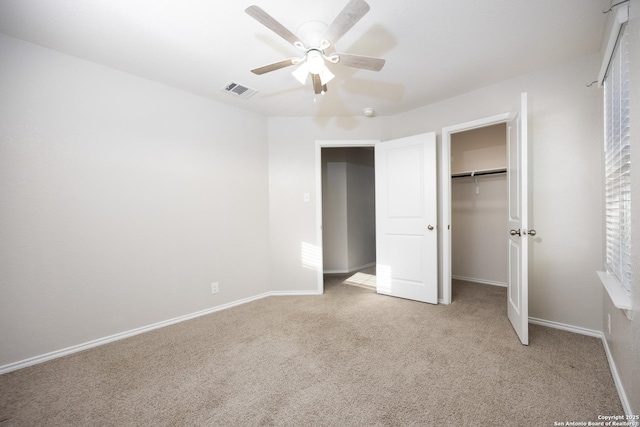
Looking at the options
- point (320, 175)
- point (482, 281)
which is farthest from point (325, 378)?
point (482, 281)

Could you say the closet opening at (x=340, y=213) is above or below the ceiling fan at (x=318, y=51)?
below

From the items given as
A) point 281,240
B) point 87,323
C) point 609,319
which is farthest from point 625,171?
point 87,323

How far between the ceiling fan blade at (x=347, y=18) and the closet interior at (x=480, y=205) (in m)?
3.01

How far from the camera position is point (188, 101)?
2.86 meters

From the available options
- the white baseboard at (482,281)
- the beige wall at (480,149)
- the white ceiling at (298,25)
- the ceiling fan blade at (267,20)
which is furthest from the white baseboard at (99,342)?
the beige wall at (480,149)

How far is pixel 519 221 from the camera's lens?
7.26ft

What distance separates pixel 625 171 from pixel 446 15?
1440mm

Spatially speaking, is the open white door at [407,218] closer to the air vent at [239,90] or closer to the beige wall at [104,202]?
the air vent at [239,90]

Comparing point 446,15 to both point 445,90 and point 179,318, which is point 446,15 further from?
point 179,318

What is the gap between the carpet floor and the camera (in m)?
1.45

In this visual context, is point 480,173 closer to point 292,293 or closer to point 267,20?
point 292,293

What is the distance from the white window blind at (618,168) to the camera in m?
1.45

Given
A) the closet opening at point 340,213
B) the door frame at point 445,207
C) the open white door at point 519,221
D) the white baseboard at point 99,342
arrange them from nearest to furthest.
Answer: the white baseboard at point 99,342 < the open white door at point 519,221 < the door frame at point 445,207 < the closet opening at point 340,213

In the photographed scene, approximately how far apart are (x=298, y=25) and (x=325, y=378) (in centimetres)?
245
